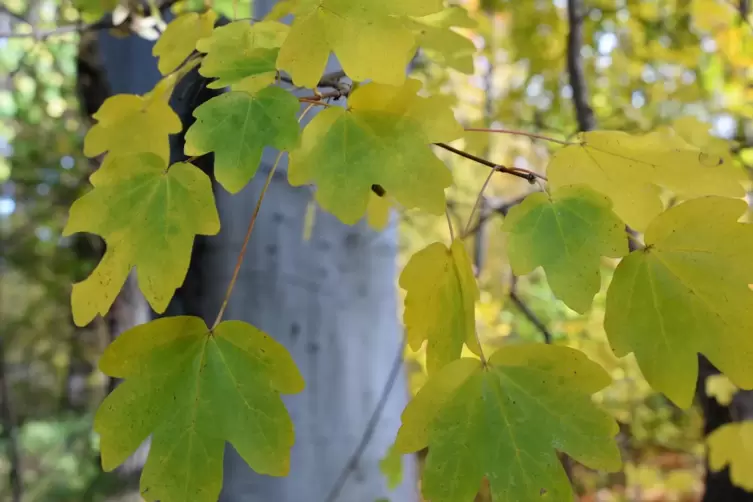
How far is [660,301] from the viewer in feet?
1.25

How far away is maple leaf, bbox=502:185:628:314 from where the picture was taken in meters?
0.36

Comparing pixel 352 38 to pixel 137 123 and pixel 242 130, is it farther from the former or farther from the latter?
pixel 137 123

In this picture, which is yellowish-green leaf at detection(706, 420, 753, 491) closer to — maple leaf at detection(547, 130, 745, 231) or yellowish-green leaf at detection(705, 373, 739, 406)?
yellowish-green leaf at detection(705, 373, 739, 406)

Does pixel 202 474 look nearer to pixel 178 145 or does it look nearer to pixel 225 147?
pixel 225 147

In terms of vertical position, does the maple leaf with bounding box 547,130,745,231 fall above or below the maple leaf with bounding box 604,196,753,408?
above

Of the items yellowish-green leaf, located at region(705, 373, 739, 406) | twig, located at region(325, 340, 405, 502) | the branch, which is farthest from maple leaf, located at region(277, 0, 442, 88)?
yellowish-green leaf, located at region(705, 373, 739, 406)

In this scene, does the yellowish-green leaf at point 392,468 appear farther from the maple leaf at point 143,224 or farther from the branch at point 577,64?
the branch at point 577,64

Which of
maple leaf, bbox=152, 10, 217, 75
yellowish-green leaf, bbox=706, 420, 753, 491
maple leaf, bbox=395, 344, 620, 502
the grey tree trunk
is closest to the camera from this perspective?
maple leaf, bbox=395, 344, 620, 502

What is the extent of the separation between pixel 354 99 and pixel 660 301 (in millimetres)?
279

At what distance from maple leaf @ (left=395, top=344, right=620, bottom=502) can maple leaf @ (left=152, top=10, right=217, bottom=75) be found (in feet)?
1.30

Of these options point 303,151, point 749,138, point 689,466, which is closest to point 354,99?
point 303,151

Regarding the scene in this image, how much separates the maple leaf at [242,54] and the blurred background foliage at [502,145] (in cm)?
26

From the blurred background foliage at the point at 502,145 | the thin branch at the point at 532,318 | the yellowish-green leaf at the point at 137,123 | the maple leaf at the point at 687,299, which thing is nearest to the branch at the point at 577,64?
the blurred background foliage at the point at 502,145

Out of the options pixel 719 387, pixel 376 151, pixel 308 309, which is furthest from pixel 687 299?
pixel 719 387
